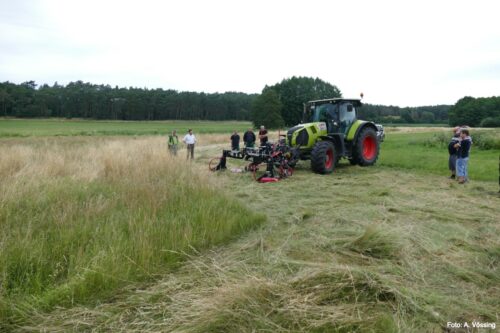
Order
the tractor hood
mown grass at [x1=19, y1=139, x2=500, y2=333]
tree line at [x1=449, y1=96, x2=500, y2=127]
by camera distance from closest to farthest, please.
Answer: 1. mown grass at [x1=19, y1=139, x2=500, y2=333]
2. the tractor hood
3. tree line at [x1=449, y1=96, x2=500, y2=127]

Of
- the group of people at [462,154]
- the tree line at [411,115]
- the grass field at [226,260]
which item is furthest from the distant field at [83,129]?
the tree line at [411,115]

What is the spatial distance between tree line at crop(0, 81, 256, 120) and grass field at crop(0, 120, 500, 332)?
7804 cm

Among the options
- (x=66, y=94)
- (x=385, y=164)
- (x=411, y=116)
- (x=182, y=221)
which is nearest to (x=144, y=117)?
(x=66, y=94)

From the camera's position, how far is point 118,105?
78250 millimetres

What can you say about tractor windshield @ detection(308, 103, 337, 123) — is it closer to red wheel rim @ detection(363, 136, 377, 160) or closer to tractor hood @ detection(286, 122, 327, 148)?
tractor hood @ detection(286, 122, 327, 148)

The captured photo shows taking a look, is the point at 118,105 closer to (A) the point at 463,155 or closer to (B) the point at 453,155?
(B) the point at 453,155

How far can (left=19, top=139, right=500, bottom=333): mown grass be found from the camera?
227cm

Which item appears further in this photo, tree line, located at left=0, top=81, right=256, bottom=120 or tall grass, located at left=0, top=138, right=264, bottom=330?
tree line, located at left=0, top=81, right=256, bottom=120

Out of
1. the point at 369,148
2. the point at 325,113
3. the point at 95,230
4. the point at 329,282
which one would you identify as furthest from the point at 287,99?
the point at 329,282

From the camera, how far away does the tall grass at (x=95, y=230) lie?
8.71 ft

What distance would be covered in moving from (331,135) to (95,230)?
7431 mm

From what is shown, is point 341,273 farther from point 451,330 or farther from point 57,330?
point 57,330

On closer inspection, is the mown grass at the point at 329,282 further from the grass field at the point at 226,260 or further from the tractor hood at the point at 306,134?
the tractor hood at the point at 306,134

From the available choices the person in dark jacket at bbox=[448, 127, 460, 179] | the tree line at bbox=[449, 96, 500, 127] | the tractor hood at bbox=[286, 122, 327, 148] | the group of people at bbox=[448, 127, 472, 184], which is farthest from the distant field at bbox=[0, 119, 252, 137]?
the tree line at bbox=[449, 96, 500, 127]
